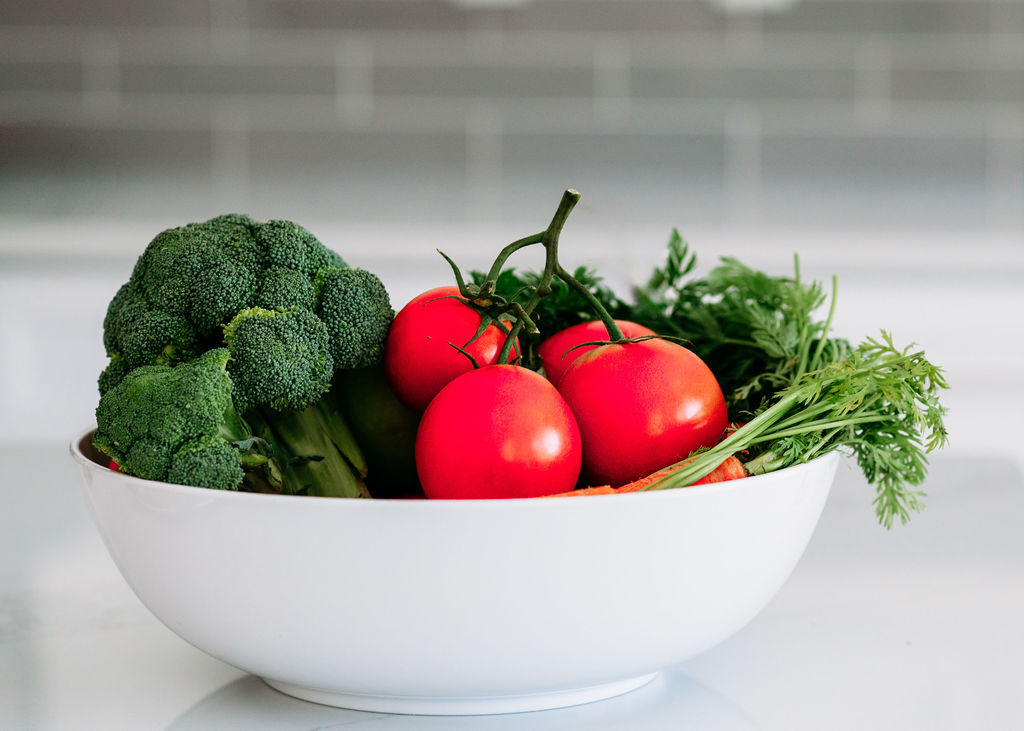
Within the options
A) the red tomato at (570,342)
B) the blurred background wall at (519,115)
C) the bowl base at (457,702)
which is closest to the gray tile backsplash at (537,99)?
the blurred background wall at (519,115)

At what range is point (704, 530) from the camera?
1.71ft

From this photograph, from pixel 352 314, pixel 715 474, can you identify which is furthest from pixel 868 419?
pixel 352 314

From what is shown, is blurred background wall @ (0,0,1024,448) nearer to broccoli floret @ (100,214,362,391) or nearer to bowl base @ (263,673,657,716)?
broccoli floret @ (100,214,362,391)

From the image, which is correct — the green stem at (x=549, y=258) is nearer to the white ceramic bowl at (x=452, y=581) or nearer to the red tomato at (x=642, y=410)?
the red tomato at (x=642, y=410)

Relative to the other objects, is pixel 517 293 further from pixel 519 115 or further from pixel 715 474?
pixel 519 115

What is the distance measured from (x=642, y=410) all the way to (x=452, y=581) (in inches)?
7.5

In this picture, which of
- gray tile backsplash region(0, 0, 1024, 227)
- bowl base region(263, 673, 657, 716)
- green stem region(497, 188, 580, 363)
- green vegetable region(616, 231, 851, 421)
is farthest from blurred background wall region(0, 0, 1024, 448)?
bowl base region(263, 673, 657, 716)

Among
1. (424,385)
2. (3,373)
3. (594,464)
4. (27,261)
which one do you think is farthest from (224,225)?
(27,261)

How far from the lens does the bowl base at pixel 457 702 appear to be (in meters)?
0.55

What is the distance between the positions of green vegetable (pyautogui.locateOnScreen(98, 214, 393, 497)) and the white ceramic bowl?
10 centimetres

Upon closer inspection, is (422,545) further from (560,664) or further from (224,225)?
(224,225)

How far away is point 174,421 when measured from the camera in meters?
0.56

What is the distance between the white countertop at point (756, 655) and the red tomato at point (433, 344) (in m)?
0.22

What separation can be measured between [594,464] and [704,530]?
5.6 inches
